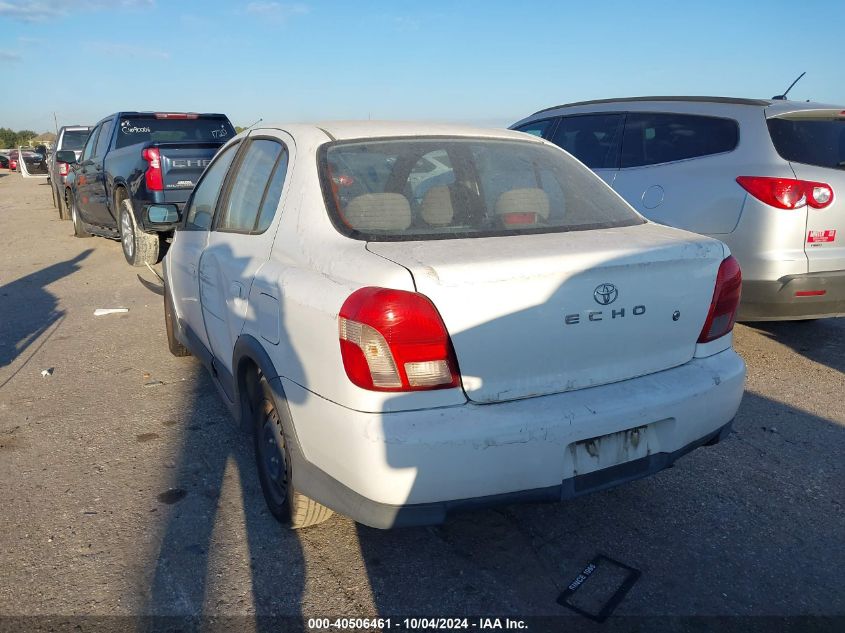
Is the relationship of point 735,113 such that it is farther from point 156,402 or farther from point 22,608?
point 22,608

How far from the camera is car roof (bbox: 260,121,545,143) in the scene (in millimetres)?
3289

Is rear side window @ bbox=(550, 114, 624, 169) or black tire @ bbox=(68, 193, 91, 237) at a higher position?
rear side window @ bbox=(550, 114, 624, 169)

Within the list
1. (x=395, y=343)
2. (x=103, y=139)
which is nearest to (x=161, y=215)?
(x=395, y=343)

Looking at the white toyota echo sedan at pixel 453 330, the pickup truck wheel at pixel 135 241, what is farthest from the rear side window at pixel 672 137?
the pickup truck wheel at pixel 135 241

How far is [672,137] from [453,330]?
4132 mm

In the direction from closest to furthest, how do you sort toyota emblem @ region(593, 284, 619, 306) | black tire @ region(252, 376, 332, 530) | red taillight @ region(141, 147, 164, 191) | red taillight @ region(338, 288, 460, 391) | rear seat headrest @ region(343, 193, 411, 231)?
1. red taillight @ region(338, 288, 460, 391)
2. toyota emblem @ region(593, 284, 619, 306)
3. rear seat headrest @ region(343, 193, 411, 231)
4. black tire @ region(252, 376, 332, 530)
5. red taillight @ region(141, 147, 164, 191)

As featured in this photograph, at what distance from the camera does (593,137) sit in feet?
21.2

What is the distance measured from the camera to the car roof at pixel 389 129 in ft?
10.8

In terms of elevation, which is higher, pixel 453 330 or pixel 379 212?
pixel 379 212

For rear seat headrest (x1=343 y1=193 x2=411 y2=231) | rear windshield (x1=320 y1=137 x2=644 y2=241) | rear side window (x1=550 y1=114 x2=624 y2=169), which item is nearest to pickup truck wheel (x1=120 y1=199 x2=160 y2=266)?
rear side window (x1=550 y1=114 x2=624 y2=169)

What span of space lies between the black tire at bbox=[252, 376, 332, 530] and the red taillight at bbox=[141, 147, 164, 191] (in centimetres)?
583

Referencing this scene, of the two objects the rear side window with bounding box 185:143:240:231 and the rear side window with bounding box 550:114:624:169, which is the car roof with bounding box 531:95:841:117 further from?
the rear side window with bounding box 185:143:240:231

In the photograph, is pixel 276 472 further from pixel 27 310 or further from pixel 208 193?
pixel 27 310

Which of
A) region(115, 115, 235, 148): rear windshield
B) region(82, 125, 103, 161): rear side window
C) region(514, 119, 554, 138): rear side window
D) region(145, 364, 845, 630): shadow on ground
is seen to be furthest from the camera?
region(82, 125, 103, 161): rear side window
